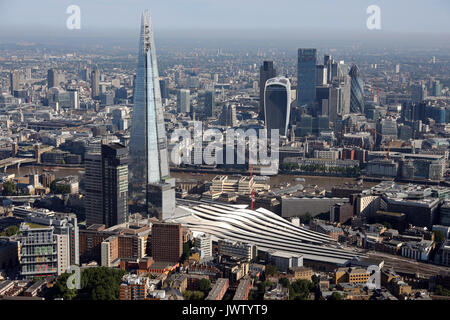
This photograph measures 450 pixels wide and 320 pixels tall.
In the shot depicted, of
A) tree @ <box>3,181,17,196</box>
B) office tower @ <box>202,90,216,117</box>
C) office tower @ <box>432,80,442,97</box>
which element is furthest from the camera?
office tower @ <box>432,80,442,97</box>

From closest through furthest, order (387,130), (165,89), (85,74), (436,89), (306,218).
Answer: (306,218), (387,130), (165,89), (436,89), (85,74)

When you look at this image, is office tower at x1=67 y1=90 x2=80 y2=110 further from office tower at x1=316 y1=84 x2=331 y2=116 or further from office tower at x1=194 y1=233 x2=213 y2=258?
office tower at x1=194 y1=233 x2=213 y2=258

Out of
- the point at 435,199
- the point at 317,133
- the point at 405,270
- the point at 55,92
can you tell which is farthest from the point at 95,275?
the point at 55,92

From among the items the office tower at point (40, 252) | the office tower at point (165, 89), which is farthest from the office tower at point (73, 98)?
the office tower at point (40, 252)

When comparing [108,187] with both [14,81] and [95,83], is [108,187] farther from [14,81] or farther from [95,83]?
[95,83]

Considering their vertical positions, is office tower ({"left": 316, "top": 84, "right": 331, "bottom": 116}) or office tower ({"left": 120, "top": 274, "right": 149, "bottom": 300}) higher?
office tower ({"left": 316, "top": 84, "right": 331, "bottom": 116})

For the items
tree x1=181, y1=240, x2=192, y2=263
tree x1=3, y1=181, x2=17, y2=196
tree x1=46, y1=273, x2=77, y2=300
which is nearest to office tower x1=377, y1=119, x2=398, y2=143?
tree x1=3, y1=181, x2=17, y2=196

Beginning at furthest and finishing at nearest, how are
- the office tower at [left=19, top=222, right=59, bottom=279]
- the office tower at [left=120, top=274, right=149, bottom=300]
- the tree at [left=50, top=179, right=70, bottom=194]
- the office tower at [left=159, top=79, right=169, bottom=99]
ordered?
the office tower at [left=159, top=79, right=169, bottom=99], the tree at [left=50, top=179, right=70, bottom=194], the office tower at [left=19, top=222, right=59, bottom=279], the office tower at [left=120, top=274, right=149, bottom=300]

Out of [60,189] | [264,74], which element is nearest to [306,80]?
[264,74]
